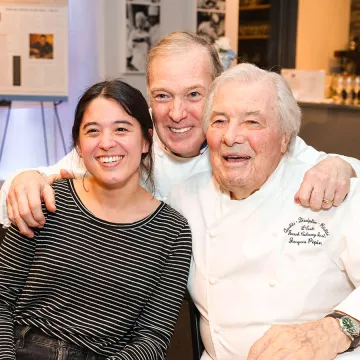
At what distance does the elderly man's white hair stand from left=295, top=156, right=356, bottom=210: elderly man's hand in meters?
Result: 0.17

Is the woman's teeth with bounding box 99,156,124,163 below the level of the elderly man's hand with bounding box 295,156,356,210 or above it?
above

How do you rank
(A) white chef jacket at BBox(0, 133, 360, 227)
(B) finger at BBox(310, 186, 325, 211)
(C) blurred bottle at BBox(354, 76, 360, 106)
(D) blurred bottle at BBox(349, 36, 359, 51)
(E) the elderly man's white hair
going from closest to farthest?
(B) finger at BBox(310, 186, 325, 211), (E) the elderly man's white hair, (A) white chef jacket at BBox(0, 133, 360, 227), (C) blurred bottle at BBox(354, 76, 360, 106), (D) blurred bottle at BBox(349, 36, 359, 51)

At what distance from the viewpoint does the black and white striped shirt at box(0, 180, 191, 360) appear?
2.02 metres

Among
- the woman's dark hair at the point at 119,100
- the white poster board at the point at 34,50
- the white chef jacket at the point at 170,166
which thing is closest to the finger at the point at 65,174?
the white chef jacket at the point at 170,166

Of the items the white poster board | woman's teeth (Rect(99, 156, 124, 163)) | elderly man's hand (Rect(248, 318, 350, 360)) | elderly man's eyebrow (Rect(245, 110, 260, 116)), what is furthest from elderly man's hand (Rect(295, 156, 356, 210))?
the white poster board

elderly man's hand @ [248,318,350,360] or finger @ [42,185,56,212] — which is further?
finger @ [42,185,56,212]

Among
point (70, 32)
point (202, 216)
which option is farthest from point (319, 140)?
point (202, 216)

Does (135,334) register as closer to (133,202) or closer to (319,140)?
(133,202)

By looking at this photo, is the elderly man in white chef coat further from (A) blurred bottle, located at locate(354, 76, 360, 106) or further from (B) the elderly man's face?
(A) blurred bottle, located at locate(354, 76, 360, 106)

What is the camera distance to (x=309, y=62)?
8.12m

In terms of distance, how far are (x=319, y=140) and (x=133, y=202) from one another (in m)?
4.04

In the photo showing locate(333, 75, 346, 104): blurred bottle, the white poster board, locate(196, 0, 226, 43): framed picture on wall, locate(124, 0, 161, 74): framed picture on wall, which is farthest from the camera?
locate(196, 0, 226, 43): framed picture on wall

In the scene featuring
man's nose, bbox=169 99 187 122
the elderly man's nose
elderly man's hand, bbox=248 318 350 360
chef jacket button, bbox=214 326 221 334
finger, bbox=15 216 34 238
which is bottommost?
chef jacket button, bbox=214 326 221 334

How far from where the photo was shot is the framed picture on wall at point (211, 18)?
7059 millimetres
